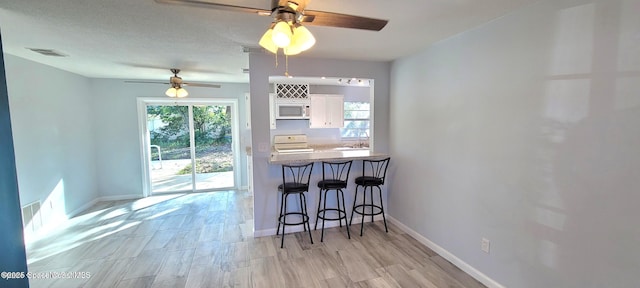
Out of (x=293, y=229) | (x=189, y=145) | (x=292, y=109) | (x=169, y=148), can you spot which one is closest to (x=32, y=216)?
(x=169, y=148)

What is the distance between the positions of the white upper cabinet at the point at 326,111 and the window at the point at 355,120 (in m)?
0.32

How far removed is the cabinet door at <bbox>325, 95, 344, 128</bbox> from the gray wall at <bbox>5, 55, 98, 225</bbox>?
450 centimetres

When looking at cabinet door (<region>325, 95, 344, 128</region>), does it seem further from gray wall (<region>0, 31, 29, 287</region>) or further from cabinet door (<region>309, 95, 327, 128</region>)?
gray wall (<region>0, 31, 29, 287</region>)

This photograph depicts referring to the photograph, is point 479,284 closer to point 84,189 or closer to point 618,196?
point 618,196

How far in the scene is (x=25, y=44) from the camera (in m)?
2.74

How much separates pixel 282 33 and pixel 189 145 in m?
5.01

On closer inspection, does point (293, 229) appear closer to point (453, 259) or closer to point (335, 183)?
point (335, 183)

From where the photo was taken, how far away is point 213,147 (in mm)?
5742

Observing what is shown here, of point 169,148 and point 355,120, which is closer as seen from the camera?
point 169,148

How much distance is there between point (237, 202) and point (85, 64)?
3.10 meters

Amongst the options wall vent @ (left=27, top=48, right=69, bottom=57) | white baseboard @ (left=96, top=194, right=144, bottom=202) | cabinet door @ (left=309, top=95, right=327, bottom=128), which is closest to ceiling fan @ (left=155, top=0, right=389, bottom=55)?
wall vent @ (left=27, top=48, right=69, bottom=57)

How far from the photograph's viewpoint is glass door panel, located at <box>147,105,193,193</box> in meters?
5.41

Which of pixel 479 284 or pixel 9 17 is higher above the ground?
pixel 9 17

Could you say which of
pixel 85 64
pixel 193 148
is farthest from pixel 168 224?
pixel 85 64
